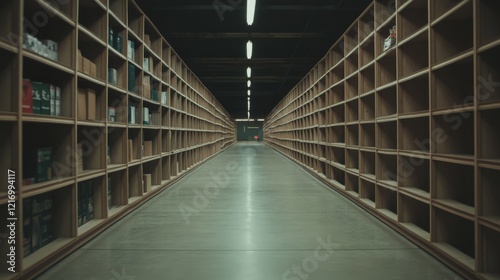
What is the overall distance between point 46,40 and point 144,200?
2.89 meters

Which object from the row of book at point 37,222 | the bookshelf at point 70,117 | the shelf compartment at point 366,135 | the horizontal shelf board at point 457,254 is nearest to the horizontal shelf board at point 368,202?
the shelf compartment at point 366,135

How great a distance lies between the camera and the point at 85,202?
134 inches

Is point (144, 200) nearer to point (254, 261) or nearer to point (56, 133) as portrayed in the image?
point (56, 133)

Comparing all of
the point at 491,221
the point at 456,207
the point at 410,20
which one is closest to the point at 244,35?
the point at 410,20

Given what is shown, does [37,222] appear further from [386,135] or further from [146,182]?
[386,135]

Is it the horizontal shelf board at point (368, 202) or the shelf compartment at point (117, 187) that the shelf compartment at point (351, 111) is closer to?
the horizontal shelf board at point (368, 202)

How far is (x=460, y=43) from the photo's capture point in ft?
9.34

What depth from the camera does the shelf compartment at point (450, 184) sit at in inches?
112

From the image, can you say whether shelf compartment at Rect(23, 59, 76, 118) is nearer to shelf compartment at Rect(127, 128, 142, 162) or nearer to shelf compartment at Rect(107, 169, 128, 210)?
shelf compartment at Rect(107, 169, 128, 210)

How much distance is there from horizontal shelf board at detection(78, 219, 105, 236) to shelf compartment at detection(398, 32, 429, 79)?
11.6ft

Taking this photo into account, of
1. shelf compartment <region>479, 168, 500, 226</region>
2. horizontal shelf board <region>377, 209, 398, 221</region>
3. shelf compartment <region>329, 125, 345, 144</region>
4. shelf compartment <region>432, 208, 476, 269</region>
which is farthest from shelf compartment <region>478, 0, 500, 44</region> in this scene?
shelf compartment <region>329, 125, 345, 144</region>

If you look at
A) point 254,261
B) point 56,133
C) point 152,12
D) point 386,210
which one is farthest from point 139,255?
point 152,12

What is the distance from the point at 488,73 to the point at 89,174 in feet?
11.3

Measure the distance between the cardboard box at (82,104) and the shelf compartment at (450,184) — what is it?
329 cm
